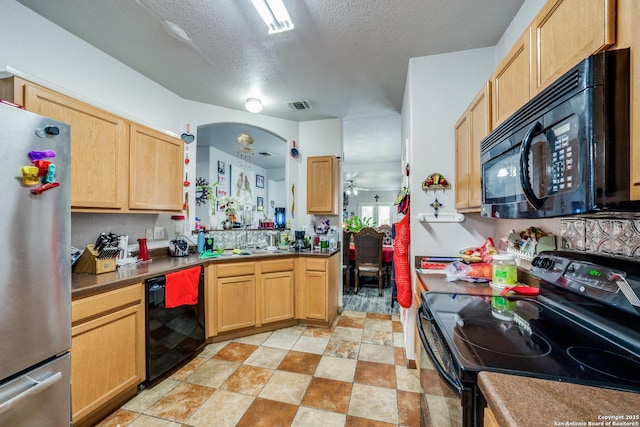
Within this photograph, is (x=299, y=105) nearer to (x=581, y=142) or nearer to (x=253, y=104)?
(x=253, y=104)

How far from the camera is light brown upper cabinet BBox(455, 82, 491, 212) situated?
1.50m

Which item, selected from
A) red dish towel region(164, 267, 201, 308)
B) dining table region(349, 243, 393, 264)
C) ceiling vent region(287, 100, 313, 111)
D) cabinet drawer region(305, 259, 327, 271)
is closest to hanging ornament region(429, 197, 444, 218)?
cabinet drawer region(305, 259, 327, 271)

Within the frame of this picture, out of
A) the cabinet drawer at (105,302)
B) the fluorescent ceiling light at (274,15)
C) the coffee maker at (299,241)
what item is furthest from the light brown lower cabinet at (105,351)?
the fluorescent ceiling light at (274,15)

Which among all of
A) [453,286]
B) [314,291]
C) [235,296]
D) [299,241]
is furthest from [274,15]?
[314,291]

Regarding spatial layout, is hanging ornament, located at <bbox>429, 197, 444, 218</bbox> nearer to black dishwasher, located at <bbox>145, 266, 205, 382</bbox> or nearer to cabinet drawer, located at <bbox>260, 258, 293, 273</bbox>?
cabinet drawer, located at <bbox>260, 258, 293, 273</bbox>

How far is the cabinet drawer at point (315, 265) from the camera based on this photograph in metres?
2.84

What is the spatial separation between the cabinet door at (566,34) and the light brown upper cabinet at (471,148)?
1.50 feet

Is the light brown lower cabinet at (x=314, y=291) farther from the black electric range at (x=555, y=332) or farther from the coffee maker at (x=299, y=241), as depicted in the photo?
the black electric range at (x=555, y=332)

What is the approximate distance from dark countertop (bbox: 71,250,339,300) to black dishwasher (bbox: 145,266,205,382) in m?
0.08

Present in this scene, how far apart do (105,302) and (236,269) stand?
1.13 meters

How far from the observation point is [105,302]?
5.02 feet

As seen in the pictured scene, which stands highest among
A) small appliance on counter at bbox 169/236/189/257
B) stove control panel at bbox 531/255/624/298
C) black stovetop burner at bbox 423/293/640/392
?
stove control panel at bbox 531/255/624/298

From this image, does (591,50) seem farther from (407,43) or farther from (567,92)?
(407,43)

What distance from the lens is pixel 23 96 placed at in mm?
1417
